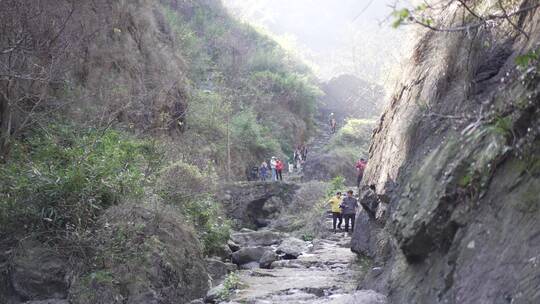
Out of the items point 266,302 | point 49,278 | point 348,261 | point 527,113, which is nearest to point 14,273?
point 49,278

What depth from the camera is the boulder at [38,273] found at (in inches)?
330

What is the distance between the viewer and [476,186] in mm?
4480

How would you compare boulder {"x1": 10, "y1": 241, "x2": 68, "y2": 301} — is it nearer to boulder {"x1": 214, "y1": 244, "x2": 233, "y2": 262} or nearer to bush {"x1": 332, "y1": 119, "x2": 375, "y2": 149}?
boulder {"x1": 214, "y1": 244, "x2": 233, "y2": 262}

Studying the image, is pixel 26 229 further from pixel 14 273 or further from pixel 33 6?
pixel 33 6

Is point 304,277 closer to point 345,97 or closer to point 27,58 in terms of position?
point 27,58

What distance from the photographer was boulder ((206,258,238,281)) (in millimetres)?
11500

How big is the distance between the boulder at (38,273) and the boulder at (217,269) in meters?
3.39

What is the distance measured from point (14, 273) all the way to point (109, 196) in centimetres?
216

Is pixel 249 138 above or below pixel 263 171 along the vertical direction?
above

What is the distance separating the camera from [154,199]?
10.6 metres

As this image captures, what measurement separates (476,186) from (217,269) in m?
8.16

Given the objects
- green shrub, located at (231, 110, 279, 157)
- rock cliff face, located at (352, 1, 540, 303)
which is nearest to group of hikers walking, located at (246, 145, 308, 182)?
green shrub, located at (231, 110, 279, 157)

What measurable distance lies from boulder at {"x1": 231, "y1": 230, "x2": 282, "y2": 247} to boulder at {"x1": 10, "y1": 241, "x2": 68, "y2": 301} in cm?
821

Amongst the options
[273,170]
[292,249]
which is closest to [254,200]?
[273,170]
